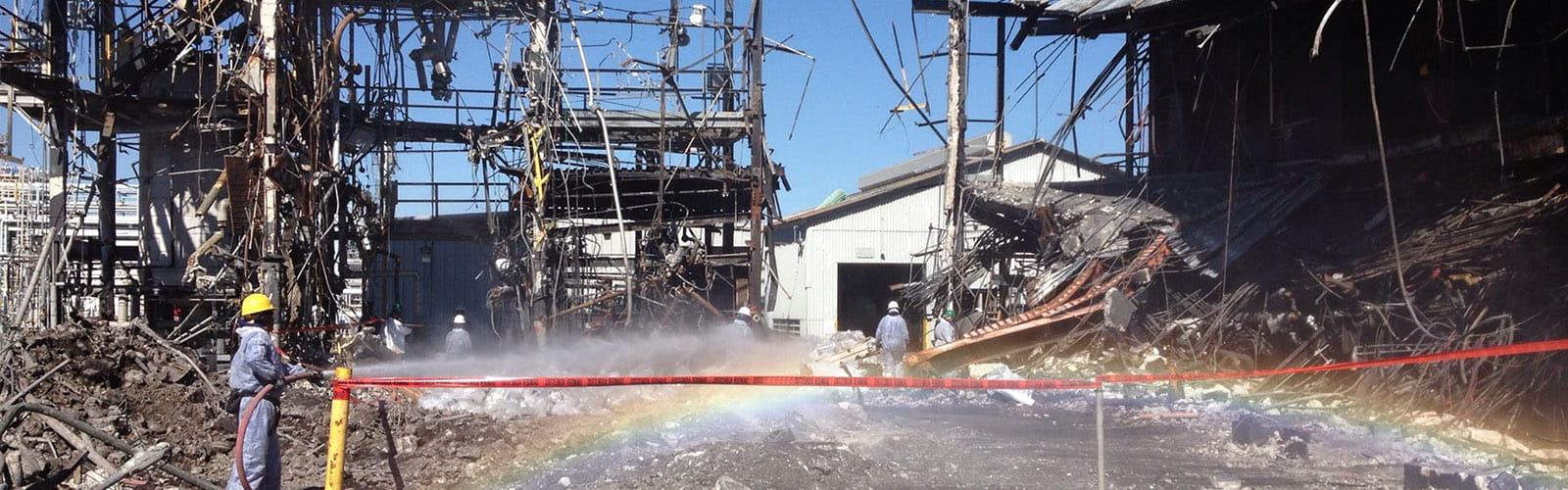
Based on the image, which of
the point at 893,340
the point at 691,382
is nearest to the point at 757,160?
the point at 893,340

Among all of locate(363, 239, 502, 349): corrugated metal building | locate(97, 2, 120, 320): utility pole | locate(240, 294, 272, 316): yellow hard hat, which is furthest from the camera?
locate(363, 239, 502, 349): corrugated metal building

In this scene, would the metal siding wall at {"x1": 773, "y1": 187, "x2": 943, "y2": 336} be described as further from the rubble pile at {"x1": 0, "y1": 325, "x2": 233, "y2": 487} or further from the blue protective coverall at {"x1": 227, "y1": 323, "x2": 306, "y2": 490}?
the blue protective coverall at {"x1": 227, "y1": 323, "x2": 306, "y2": 490}

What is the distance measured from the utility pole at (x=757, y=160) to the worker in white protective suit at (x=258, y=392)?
37.4 ft

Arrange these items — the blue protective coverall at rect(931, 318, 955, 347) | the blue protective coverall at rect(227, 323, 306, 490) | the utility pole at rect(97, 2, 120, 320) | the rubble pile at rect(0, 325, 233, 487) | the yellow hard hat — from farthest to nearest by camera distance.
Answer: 1. the blue protective coverall at rect(931, 318, 955, 347)
2. the utility pole at rect(97, 2, 120, 320)
3. the rubble pile at rect(0, 325, 233, 487)
4. the yellow hard hat
5. the blue protective coverall at rect(227, 323, 306, 490)

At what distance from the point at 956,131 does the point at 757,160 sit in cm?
333

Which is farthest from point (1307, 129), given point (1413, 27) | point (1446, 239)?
point (1446, 239)

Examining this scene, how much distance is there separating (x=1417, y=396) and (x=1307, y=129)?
21.4 ft

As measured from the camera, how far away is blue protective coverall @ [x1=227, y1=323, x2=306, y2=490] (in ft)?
22.0

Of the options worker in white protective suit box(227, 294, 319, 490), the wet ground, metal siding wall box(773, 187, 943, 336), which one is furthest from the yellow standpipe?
metal siding wall box(773, 187, 943, 336)

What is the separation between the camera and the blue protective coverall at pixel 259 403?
6.70 m

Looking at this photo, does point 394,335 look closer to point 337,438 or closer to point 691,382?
point 337,438

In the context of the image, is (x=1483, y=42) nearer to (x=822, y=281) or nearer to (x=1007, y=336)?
(x=1007, y=336)

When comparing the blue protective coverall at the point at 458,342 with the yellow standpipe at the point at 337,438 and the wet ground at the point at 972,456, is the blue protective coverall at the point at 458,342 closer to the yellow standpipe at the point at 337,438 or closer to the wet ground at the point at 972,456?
the wet ground at the point at 972,456

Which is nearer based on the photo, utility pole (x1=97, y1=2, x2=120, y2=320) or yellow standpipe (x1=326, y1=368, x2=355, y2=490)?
yellow standpipe (x1=326, y1=368, x2=355, y2=490)
